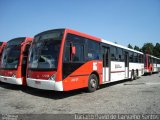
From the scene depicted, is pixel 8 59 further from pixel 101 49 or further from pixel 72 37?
pixel 101 49

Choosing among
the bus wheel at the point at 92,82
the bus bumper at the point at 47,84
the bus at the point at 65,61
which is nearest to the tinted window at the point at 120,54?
the bus at the point at 65,61

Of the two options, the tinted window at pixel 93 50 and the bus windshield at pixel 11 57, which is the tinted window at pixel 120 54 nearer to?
the tinted window at pixel 93 50

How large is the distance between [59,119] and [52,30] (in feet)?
15.1

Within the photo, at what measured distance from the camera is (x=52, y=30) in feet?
29.0

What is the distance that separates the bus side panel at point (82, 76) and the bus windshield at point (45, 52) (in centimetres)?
92

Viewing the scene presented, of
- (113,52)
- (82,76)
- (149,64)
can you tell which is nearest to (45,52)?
(82,76)

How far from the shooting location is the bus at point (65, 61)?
8016 millimetres

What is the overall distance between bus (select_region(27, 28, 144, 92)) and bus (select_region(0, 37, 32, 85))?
1.28 metres

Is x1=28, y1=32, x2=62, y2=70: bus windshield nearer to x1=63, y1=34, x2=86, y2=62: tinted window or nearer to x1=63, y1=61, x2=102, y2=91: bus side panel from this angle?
x1=63, y1=34, x2=86, y2=62: tinted window

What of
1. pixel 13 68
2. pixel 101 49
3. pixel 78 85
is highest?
pixel 101 49

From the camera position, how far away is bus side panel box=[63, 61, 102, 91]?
8.25 metres

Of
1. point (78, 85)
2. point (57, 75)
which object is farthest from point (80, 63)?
point (57, 75)

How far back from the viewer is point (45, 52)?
847cm

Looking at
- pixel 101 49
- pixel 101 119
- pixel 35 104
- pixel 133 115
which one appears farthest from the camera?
pixel 101 49
